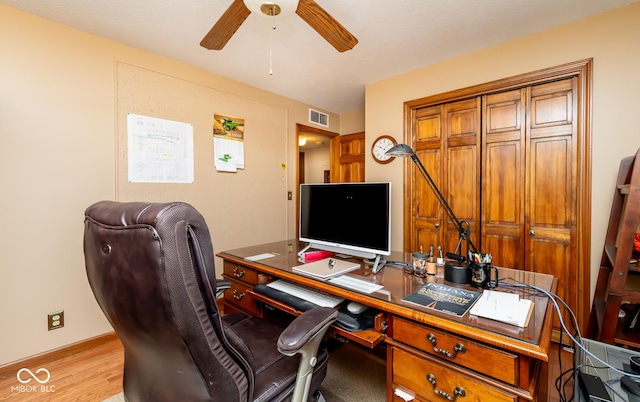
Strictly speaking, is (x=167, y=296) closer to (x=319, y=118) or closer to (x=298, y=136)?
(x=298, y=136)

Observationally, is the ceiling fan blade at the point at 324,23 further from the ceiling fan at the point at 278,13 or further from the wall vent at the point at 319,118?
the wall vent at the point at 319,118

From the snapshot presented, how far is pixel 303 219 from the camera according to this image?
6.54 ft

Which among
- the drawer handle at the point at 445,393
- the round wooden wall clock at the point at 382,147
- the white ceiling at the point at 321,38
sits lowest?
the drawer handle at the point at 445,393

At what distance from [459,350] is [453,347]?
0.06ft

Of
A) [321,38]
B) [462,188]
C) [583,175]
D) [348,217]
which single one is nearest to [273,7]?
[321,38]

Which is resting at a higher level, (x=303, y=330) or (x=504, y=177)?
(x=504, y=177)

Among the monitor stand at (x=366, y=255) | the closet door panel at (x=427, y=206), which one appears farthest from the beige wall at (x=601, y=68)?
the monitor stand at (x=366, y=255)

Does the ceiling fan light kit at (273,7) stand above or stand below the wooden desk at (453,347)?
above

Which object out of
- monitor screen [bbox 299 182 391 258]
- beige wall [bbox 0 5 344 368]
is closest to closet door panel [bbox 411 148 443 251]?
monitor screen [bbox 299 182 391 258]

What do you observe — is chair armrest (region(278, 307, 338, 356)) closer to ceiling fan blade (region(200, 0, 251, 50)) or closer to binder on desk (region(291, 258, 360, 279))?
binder on desk (region(291, 258, 360, 279))

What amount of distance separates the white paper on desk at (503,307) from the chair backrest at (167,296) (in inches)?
32.2

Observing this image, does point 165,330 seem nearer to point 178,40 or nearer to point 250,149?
point 178,40

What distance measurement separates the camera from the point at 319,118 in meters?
4.00

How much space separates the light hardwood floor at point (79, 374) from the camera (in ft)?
5.44
